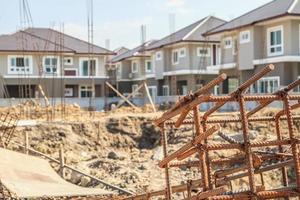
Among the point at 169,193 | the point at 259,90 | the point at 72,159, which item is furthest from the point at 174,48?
the point at 169,193

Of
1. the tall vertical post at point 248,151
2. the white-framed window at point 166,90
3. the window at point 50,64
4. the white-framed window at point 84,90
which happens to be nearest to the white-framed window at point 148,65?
the white-framed window at point 166,90

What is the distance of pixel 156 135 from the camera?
22.8 metres

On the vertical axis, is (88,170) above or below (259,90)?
below

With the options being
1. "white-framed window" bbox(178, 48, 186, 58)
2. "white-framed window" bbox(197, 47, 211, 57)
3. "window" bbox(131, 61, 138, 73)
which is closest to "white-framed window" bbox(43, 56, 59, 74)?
"white-framed window" bbox(178, 48, 186, 58)

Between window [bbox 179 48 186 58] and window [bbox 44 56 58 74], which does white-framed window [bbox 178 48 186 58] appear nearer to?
window [bbox 179 48 186 58]

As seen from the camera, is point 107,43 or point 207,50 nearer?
point 207,50

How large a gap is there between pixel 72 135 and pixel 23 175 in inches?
491

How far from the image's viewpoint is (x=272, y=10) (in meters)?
31.3

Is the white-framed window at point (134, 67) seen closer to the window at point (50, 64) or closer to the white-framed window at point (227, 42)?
the window at point (50, 64)

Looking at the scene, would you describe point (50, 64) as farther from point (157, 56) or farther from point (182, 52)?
point (182, 52)

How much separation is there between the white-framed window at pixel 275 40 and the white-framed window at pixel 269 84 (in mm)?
1409

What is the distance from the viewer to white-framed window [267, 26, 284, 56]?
1196 inches

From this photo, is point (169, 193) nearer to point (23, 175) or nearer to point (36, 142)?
point (23, 175)

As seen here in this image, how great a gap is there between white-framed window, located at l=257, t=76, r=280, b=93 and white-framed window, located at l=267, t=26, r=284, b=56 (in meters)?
1.41
